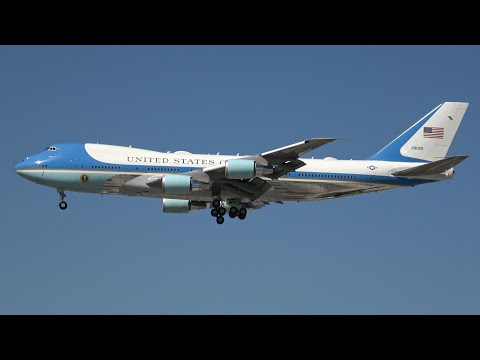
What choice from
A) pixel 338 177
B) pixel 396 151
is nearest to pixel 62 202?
pixel 338 177

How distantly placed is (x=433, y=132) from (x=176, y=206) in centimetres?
1881

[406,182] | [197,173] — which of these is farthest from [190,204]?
[406,182]

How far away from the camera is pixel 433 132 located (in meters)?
60.7

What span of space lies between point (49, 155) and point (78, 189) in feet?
9.61

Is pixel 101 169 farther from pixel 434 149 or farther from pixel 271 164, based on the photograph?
pixel 434 149

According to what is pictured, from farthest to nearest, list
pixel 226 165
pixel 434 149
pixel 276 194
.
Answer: pixel 434 149 → pixel 276 194 → pixel 226 165

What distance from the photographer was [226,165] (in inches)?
2080

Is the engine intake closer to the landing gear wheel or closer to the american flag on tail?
the landing gear wheel

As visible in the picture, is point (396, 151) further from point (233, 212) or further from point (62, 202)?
point (62, 202)

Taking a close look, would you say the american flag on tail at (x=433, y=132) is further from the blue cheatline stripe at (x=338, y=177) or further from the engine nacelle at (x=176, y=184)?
the engine nacelle at (x=176, y=184)

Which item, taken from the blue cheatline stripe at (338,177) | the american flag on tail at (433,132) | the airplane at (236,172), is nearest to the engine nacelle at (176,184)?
the airplane at (236,172)

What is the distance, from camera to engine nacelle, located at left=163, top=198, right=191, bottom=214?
196 ft

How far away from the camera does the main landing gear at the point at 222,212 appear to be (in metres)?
56.6

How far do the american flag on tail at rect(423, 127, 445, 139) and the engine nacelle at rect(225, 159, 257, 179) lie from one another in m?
14.7
